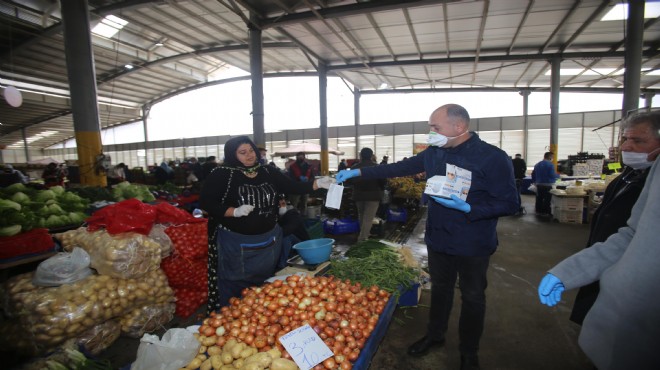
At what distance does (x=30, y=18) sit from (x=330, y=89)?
15254 mm

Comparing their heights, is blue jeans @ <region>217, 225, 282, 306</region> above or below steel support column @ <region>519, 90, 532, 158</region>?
below

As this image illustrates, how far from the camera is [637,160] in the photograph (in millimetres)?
1832

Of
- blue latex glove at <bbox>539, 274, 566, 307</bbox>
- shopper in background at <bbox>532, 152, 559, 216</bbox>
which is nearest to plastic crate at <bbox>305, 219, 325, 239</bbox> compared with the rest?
blue latex glove at <bbox>539, 274, 566, 307</bbox>

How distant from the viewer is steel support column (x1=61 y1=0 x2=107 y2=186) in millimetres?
6363

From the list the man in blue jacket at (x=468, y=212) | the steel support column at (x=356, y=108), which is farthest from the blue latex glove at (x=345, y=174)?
the steel support column at (x=356, y=108)

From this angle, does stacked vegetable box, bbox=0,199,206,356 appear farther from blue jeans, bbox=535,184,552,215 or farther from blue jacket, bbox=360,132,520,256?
blue jeans, bbox=535,184,552,215

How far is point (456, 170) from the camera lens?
7.18 ft

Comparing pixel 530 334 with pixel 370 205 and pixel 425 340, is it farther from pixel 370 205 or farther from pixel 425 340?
pixel 370 205

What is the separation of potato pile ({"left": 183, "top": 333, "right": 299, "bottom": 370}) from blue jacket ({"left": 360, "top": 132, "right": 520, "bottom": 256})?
1.49 meters

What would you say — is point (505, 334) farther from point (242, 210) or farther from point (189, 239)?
point (189, 239)

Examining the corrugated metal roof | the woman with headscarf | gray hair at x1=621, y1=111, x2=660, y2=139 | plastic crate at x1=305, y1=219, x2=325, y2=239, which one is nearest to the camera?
gray hair at x1=621, y1=111, x2=660, y2=139

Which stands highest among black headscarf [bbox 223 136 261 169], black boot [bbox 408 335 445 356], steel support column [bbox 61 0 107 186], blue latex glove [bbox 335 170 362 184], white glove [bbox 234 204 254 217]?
steel support column [bbox 61 0 107 186]

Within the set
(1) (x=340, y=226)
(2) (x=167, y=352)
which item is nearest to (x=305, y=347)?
(2) (x=167, y=352)

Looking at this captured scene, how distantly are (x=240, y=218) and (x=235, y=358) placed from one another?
119 centimetres
